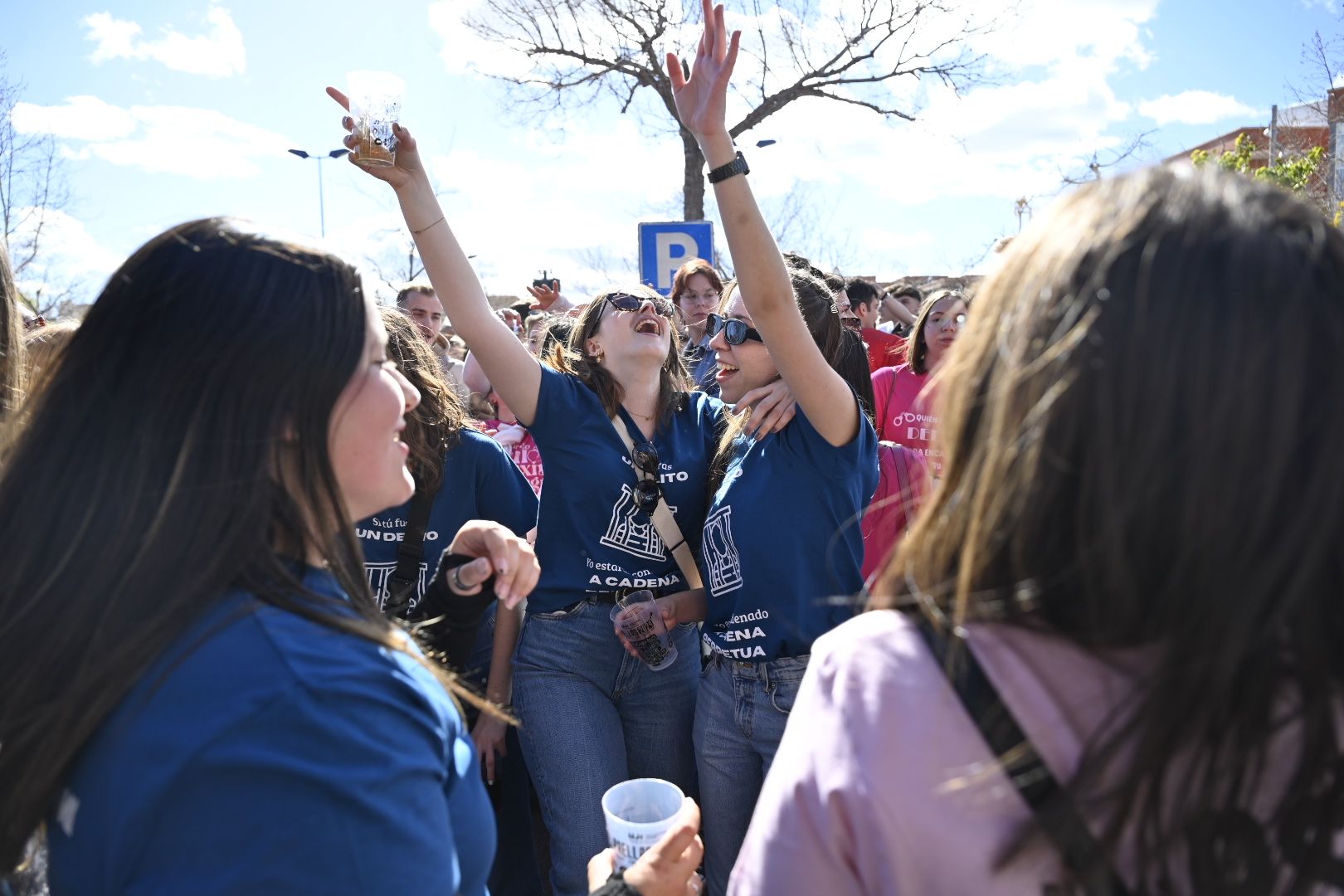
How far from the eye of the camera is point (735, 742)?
2537mm

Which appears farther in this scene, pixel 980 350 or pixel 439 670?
pixel 439 670

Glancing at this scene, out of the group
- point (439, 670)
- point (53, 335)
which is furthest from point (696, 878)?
point (53, 335)

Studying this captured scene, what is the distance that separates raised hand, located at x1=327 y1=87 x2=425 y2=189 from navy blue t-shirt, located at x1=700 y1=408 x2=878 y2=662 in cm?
138

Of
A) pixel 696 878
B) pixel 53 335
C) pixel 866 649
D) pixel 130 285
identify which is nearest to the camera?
pixel 866 649

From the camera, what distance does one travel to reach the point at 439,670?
1.40 m

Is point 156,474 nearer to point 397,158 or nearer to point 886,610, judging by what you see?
point 886,610

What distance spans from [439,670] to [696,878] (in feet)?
2.44

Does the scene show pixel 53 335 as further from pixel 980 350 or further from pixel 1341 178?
pixel 1341 178

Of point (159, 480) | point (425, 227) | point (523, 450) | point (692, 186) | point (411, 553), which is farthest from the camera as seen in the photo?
point (692, 186)

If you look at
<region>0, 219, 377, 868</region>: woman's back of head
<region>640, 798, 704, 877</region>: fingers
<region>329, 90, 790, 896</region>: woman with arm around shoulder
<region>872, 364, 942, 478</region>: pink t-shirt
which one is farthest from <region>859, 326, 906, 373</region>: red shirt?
<region>0, 219, 377, 868</region>: woman's back of head

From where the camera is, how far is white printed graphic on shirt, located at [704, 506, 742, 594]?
256cm

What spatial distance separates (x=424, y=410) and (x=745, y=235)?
4.24ft

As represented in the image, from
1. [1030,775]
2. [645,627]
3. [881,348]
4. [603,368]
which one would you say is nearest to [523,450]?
[603,368]

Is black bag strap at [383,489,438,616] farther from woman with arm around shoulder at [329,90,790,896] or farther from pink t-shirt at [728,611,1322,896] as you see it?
pink t-shirt at [728,611,1322,896]
